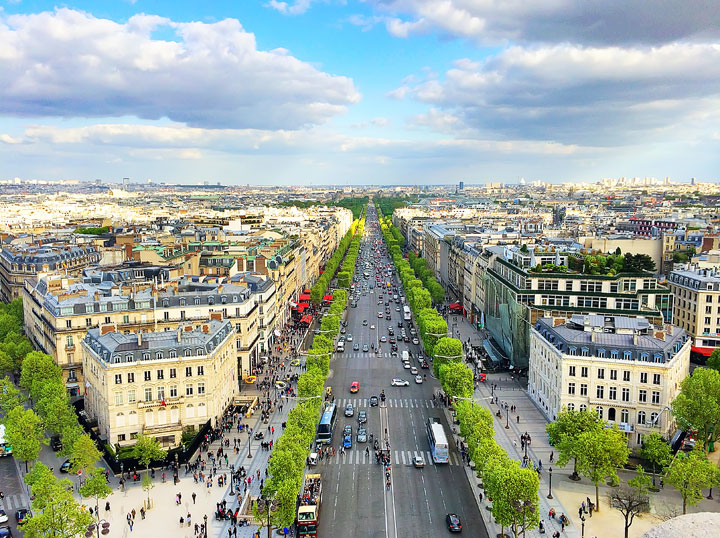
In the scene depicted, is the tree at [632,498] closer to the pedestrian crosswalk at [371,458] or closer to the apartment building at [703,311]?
the pedestrian crosswalk at [371,458]

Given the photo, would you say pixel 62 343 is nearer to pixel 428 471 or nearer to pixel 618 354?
pixel 428 471

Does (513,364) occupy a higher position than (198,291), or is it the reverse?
(198,291)

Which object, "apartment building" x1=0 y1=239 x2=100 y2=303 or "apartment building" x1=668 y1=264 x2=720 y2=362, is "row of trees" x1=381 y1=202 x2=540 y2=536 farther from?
"apartment building" x1=0 y1=239 x2=100 y2=303

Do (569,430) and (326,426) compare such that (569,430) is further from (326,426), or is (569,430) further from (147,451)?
(147,451)

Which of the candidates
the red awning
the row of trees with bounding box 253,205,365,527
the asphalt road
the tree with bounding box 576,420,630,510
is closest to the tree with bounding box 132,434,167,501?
the row of trees with bounding box 253,205,365,527

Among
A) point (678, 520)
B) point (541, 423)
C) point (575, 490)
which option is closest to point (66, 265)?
point (541, 423)

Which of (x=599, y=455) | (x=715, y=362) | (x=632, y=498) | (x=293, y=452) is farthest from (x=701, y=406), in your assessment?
(x=293, y=452)
